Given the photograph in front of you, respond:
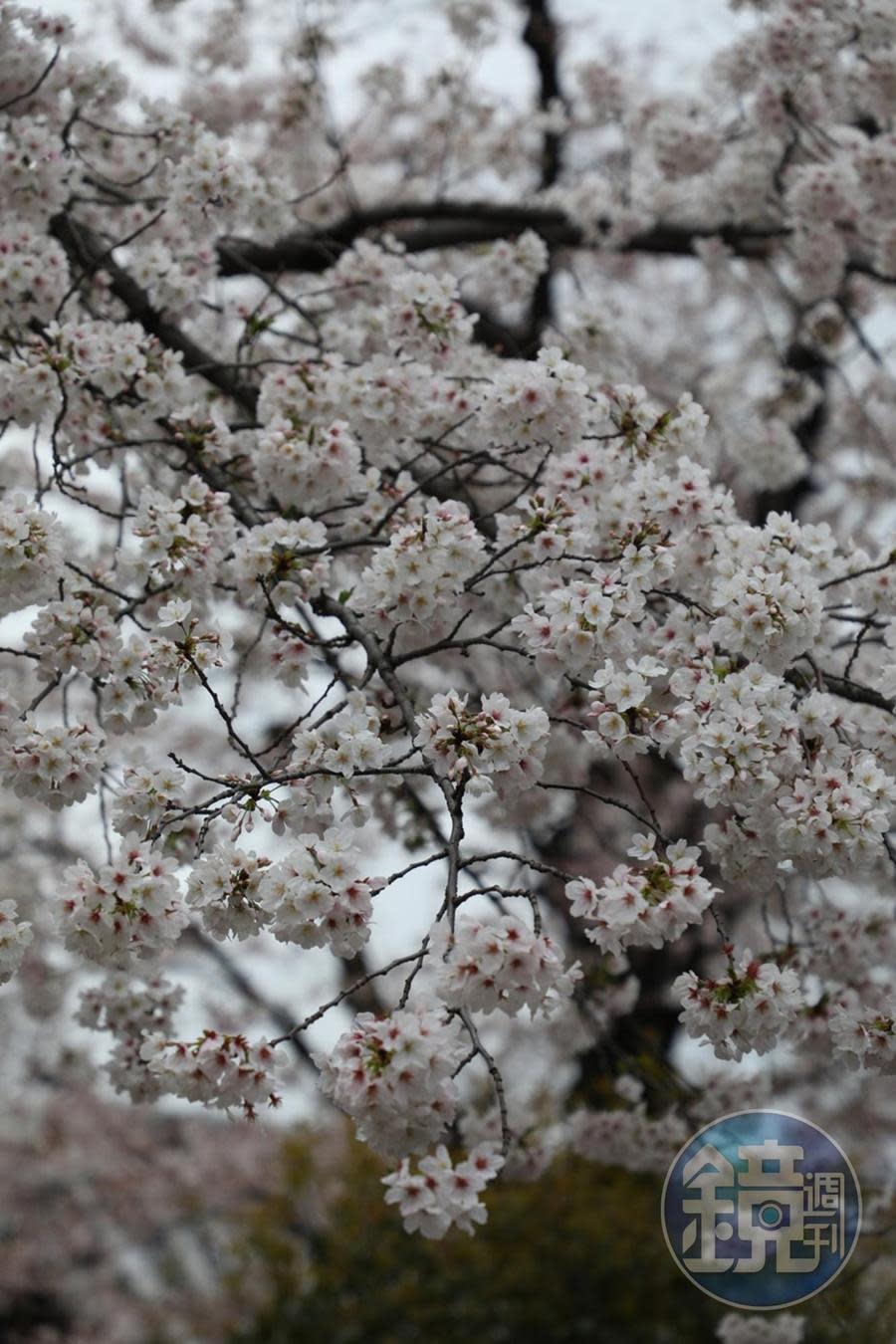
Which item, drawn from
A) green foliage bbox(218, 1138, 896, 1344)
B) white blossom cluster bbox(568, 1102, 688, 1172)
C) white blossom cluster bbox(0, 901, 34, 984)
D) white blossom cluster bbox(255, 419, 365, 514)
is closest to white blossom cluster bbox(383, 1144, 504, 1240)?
white blossom cluster bbox(0, 901, 34, 984)

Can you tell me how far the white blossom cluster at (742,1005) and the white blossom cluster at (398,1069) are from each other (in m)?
0.56

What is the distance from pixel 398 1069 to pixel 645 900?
0.56 m

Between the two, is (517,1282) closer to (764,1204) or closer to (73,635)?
(764,1204)

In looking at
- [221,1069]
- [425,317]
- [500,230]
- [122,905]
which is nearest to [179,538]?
[122,905]

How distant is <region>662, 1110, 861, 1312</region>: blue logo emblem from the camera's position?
3773mm

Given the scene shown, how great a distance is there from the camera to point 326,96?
19.4 feet

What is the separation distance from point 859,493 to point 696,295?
211 inches

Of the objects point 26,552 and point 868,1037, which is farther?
point 26,552

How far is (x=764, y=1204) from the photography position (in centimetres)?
374

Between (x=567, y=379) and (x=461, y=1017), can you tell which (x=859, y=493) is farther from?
(x=461, y=1017)

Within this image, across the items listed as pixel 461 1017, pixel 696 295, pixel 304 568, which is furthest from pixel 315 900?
pixel 696 295

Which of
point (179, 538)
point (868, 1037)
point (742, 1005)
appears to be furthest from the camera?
point (179, 538)

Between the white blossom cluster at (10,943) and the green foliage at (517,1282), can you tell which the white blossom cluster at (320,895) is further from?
the green foliage at (517,1282)

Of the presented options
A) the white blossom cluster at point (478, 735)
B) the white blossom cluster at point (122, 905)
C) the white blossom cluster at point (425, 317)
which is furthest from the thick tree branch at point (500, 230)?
the white blossom cluster at point (122, 905)
